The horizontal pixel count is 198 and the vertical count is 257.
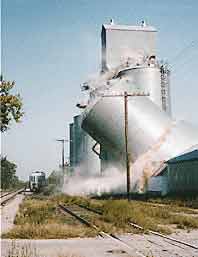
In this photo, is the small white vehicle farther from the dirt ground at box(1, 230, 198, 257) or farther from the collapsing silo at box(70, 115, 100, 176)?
the dirt ground at box(1, 230, 198, 257)

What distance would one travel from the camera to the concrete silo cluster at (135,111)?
53094mm

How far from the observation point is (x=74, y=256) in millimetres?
10883

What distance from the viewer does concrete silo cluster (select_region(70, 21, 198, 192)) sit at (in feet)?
174

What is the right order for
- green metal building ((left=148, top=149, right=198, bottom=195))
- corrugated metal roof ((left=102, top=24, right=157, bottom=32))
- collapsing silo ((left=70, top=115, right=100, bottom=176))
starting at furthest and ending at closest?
1. collapsing silo ((left=70, top=115, right=100, bottom=176))
2. corrugated metal roof ((left=102, top=24, right=157, bottom=32))
3. green metal building ((left=148, top=149, right=198, bottom=195))

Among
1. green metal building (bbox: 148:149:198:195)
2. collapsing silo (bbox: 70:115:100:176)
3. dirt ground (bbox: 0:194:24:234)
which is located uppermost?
collapsing silo (bbox: 70:115:100:176)

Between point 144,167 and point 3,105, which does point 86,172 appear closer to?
point 144,167

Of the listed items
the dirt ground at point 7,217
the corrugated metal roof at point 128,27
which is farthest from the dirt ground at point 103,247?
the corrugated metal roof at point 128,27

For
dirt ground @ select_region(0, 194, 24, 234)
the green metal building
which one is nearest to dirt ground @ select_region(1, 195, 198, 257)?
dirt ground @ select_region(0, 194, 24, 234)

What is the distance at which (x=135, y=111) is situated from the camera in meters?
A: 54.1

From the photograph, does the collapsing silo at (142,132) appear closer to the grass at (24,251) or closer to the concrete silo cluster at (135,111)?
the concrete silo cluster at (135,111)

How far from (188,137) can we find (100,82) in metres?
14.7

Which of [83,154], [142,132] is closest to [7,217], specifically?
[142,132]

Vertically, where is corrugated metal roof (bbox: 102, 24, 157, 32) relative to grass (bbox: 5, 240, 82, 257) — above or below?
above

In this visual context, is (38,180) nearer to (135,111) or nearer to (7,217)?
(135,111)
